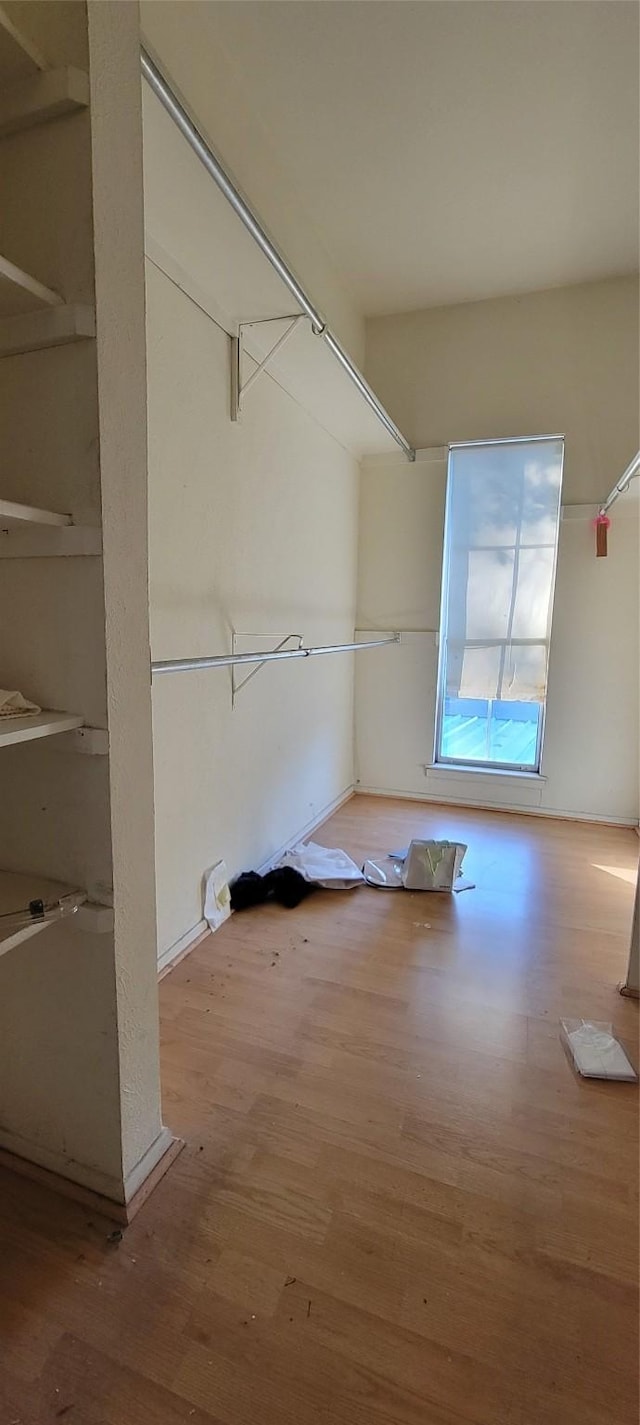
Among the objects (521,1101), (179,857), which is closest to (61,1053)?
(179,857)

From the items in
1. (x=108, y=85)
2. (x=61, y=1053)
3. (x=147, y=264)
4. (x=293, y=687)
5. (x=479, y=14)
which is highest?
(x=479, y=14)

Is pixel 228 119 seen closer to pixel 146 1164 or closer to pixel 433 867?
pixel 433 867

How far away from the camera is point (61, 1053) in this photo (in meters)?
1.14

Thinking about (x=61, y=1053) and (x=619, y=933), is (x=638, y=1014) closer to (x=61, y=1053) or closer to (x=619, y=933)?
(x=619, y=933)

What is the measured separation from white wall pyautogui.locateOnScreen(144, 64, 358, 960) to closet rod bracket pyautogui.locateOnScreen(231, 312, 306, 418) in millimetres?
30

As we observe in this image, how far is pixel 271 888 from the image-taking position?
2.44 m

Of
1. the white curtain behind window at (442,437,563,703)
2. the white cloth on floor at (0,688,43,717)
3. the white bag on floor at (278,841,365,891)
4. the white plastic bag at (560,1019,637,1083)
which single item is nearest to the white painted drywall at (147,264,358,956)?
the white bag on floor at (278,841,365,891)

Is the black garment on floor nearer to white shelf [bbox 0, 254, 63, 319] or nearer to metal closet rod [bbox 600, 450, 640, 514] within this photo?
white shelf [bbox 0, 254, 63, 319]

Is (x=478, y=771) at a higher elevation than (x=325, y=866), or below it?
higher

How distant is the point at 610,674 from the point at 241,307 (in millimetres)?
2633

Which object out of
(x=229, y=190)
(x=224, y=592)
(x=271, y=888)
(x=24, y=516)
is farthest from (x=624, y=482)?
(x=24, y=516)

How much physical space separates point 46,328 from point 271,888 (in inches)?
80.4

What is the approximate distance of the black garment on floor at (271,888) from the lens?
2320 millimetres

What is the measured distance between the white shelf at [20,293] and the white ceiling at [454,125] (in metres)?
1.71
